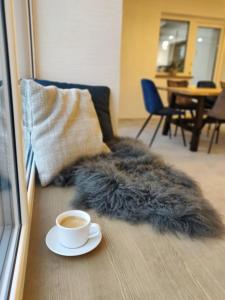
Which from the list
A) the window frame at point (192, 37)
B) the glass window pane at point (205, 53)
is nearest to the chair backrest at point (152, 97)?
the window frame at point (192, 37)

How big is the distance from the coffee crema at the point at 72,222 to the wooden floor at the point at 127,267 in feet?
0.35

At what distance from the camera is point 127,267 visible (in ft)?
2.73

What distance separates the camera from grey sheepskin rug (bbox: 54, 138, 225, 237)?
1.05 meters

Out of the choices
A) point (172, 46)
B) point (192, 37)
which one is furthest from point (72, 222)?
point (192, 37)

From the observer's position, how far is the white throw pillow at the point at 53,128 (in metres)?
1.35

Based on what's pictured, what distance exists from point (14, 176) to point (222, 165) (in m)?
2.25

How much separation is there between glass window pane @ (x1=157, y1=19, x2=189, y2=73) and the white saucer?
464 cm

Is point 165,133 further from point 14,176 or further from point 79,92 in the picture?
point 14,176

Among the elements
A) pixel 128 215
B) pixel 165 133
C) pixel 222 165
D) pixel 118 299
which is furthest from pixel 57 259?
pixel 165 133

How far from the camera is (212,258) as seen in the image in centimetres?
89

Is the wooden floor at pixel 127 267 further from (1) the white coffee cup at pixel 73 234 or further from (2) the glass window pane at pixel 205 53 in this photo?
(2) the glass window pane at pixel 205 53

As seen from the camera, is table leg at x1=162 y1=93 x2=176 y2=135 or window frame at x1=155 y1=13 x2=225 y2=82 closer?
table leg at x1=162 y1=93 x2=176 y2=135

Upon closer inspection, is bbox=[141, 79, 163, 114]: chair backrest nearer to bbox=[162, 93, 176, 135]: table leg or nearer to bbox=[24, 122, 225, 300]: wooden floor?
bbox=[162, 93, 176, 135]: table leg

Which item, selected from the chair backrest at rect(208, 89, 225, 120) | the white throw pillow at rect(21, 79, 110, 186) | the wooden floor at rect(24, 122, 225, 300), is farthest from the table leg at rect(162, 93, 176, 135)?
the wooden floor at rect(24, 122, 225, 300)
